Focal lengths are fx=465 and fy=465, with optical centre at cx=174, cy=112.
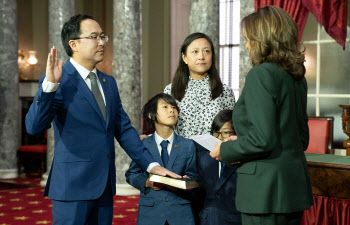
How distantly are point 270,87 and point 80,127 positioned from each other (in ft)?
3.15

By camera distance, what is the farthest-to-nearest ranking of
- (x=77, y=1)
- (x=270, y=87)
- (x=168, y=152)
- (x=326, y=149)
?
(x=77, y=1), (x=326, y=149), (x=168, y=152), (x=270, y=87)

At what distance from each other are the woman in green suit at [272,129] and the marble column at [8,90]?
684cm

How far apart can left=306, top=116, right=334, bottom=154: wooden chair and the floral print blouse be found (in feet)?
6.85

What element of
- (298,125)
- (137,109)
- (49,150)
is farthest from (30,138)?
(298,125)

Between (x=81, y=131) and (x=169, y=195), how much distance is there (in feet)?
2.25

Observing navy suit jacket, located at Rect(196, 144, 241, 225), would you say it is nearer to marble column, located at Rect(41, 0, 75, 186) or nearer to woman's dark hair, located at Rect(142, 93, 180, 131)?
woman's dark hair, located at Rect(142, 93, 180, 131)

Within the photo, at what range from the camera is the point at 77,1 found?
35.8 ft

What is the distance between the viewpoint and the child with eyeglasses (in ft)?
8.89

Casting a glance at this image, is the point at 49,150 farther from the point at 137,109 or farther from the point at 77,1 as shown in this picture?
the point at 77,1

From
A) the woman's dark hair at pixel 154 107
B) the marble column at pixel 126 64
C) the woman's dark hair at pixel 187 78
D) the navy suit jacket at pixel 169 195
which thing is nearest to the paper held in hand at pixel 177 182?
the navy suit jacket at pixel 169 195

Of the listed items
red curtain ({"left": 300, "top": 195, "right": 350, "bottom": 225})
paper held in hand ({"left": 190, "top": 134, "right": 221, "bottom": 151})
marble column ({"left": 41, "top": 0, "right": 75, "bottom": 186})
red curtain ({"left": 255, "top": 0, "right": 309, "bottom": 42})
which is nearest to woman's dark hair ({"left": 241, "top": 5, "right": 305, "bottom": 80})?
paper held in hand ({"left": 190, "top": 134, "right": 221, "bottom": 151})

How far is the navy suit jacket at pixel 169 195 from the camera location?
260cm

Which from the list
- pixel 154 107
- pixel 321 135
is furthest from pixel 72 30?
pixel 321 135

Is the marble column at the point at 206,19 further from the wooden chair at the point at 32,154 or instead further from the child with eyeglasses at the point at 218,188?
the wooden chair at the point at 32,154
